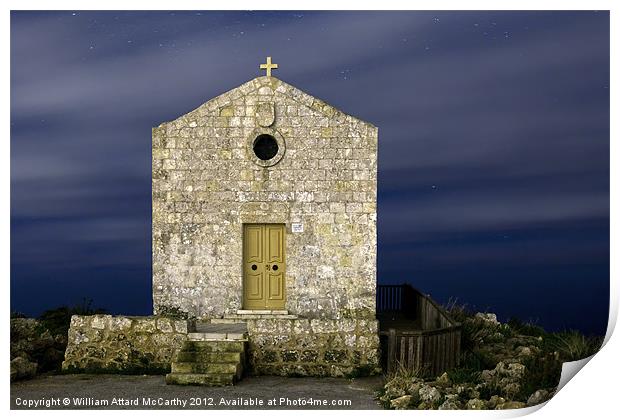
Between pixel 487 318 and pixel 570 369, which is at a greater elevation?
pixel 570 369

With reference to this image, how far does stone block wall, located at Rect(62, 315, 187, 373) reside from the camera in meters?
15.2

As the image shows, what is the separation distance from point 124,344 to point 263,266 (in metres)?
3.71

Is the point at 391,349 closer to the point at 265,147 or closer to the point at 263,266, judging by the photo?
the point at 263,266

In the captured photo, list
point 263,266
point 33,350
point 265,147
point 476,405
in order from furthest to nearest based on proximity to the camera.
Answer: point 265,147 → point 263,266 → point 33,350 → point 476,405

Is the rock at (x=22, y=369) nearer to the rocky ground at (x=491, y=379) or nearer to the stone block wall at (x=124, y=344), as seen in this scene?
the stone block wall at (x=124, y=344)

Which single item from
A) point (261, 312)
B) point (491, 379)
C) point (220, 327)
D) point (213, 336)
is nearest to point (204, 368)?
point (213, 336)

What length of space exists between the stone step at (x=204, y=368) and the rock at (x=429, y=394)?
3181 millimetres

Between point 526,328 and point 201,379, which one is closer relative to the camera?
point 201,379

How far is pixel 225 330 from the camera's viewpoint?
1636cm

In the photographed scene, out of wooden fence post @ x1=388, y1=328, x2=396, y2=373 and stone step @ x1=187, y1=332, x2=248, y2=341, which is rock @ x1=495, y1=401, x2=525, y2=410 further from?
stone step @ x1=187, y1=332, x2=248, y2=341

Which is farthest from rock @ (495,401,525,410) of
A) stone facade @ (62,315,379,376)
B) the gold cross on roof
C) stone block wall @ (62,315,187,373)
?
the gold cross on roof

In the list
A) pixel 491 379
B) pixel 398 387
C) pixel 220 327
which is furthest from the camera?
pixel 220 327

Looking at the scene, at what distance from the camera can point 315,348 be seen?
49.2ft

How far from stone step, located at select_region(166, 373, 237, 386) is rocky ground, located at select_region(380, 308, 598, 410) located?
2506 mm
